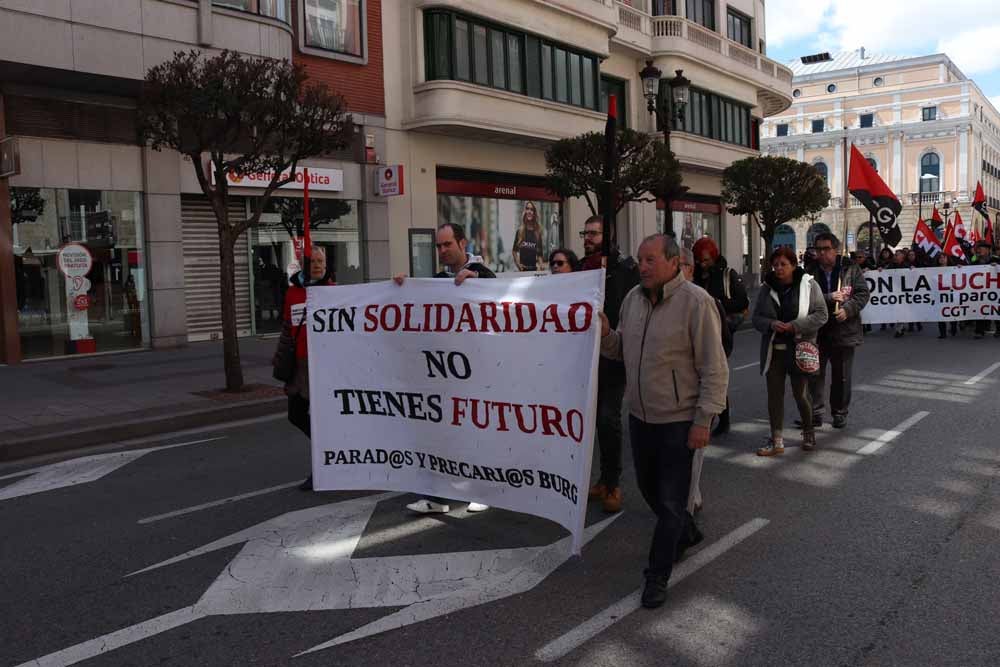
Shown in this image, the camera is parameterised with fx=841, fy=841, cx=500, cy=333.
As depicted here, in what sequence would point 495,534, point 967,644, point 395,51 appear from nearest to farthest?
point 967,644
point 495,534
point 395,51

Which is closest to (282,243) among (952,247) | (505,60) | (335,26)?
(335,26)

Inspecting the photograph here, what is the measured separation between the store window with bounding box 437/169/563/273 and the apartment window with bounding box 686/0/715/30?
10.7 metres

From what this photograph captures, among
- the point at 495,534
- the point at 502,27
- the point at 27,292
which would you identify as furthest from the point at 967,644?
the point at 502,27

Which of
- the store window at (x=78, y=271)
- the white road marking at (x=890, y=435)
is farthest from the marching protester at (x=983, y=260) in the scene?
the store window at (x=78, y=271)

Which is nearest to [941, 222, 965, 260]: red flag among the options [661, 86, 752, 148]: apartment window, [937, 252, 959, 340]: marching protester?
[937, 252, 959, 340]: marching protester

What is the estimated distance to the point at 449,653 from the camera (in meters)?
3.67

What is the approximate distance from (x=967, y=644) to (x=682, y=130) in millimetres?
26920

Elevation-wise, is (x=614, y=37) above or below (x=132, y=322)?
above

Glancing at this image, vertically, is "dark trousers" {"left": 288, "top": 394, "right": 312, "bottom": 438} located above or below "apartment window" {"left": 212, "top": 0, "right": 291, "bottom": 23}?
below

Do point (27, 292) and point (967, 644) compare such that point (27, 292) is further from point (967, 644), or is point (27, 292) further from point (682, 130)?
point (682, 130)

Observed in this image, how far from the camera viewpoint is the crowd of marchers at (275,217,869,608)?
13.8 feet

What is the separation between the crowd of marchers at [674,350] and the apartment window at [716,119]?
21.5 m

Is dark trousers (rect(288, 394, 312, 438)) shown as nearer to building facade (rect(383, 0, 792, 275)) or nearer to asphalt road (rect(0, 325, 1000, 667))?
asphalt road (rect(0, 325, 1000, 667))

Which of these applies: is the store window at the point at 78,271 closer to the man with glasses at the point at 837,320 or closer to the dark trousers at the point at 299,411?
the dark trousers at the point at 299,411
